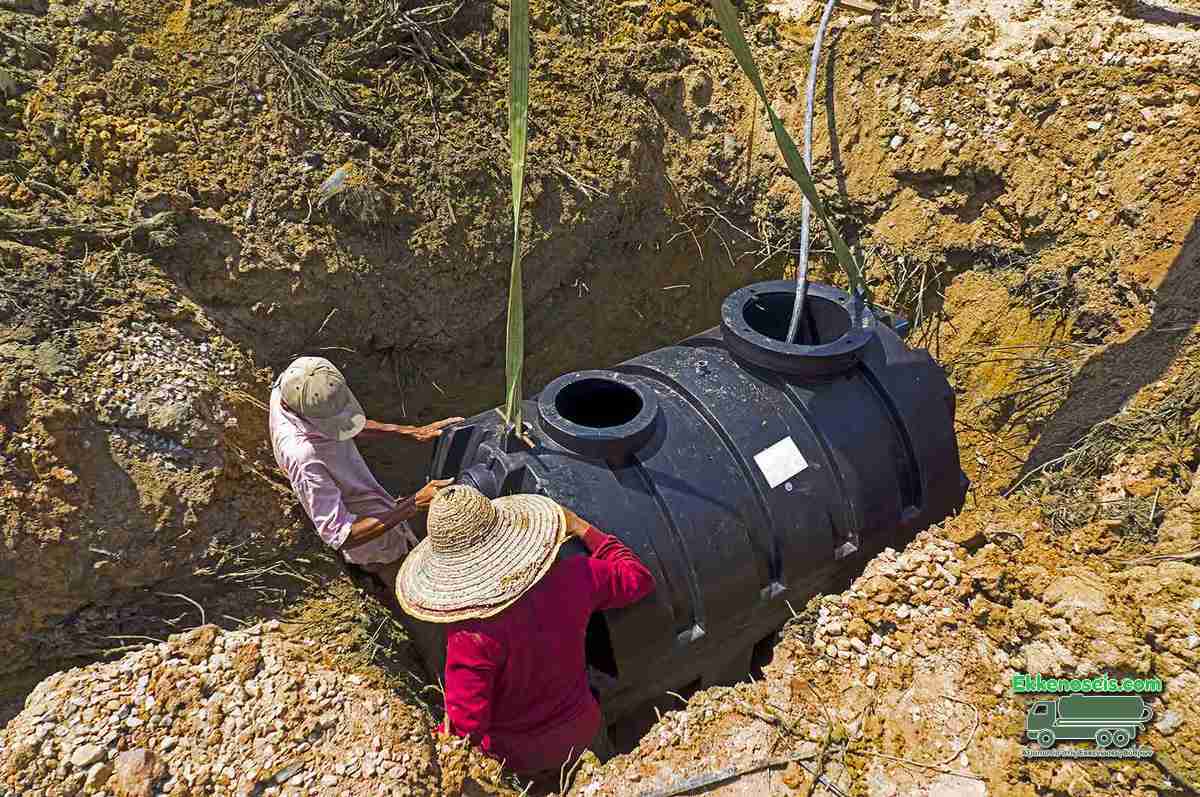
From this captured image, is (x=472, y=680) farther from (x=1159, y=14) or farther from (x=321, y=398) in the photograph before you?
(x=1159, y=14)

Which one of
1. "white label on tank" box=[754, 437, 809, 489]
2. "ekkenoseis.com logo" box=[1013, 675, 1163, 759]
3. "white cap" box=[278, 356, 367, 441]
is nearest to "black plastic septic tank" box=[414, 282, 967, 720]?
"white label on tank" box=[754, 437, 809, 489]

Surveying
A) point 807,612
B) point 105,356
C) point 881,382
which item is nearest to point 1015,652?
point 807,612

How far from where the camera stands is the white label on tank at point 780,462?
3.68 metres

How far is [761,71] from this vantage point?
548cm

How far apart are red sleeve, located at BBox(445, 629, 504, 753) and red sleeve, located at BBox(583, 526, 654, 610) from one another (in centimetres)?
47

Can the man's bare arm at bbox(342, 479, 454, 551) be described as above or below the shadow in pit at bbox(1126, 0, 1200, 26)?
below

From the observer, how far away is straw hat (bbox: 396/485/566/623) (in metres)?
2.81

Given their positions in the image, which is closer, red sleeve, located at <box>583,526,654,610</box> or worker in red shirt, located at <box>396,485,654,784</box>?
worker in red shirt, located at <box>396,485,654,784</box>

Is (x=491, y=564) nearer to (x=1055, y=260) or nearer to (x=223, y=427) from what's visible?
(x=223, y=427)

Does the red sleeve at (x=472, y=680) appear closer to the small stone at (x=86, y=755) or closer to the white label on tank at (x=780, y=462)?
the small stone at (x=86, y=755)

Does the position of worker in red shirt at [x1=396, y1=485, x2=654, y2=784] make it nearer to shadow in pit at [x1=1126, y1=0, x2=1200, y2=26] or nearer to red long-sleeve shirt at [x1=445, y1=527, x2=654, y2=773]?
red long-sleeve shirt at [x1=445, y1=527, x2=654, y2=773]

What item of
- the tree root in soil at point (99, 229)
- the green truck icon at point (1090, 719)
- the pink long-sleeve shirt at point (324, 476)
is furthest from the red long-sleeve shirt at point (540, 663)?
the tree root in soil at point (99, 229)

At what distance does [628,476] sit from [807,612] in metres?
1.04

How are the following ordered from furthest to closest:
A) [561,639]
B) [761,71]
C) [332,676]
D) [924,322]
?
[761,71] → [924,322] → [332,676] → [561,639]
